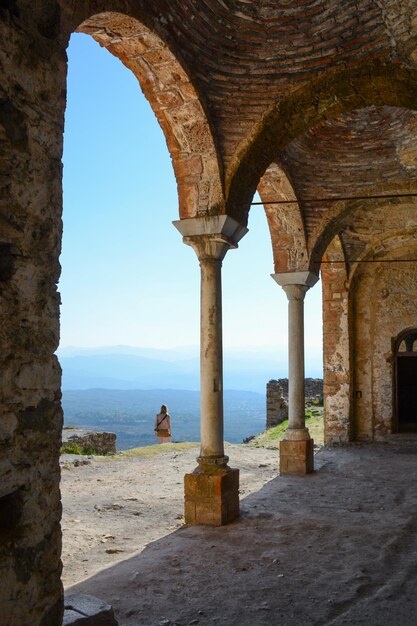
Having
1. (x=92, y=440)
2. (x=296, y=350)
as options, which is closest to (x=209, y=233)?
(x=296, y=350)

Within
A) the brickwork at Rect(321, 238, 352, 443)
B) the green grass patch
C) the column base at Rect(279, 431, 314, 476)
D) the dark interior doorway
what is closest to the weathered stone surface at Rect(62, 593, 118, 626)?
the column base at Rect(279, 431, 314, 476)

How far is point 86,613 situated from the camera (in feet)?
10.6

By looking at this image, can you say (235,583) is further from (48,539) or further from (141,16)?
(141,16)

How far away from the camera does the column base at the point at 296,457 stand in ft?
31.3

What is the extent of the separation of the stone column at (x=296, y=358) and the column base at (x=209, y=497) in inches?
130

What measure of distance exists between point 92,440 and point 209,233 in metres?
7.96

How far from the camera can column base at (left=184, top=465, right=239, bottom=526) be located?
6.36m

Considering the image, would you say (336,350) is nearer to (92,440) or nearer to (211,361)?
(92,440)

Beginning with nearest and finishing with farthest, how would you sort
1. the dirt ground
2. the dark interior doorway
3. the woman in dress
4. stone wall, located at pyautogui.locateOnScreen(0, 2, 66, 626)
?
stone wall, located at pyautogui.locateOnScreen(0, 2, 66, 626), the dirt ground, the woman in dress, the dark interior doorway

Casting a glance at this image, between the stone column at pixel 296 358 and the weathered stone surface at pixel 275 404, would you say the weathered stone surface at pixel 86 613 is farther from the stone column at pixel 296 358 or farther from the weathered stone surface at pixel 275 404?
the weathered stone surface at pixel 275 404

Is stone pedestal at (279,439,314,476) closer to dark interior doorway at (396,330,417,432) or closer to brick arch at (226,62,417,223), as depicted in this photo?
brick arch at (226,62,417,223)

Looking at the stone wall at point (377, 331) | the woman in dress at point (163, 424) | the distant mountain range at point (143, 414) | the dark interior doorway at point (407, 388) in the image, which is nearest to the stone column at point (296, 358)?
the stone wall at point (377, 331)

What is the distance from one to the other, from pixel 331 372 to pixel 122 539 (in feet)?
26.9

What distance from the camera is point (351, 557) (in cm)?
526
